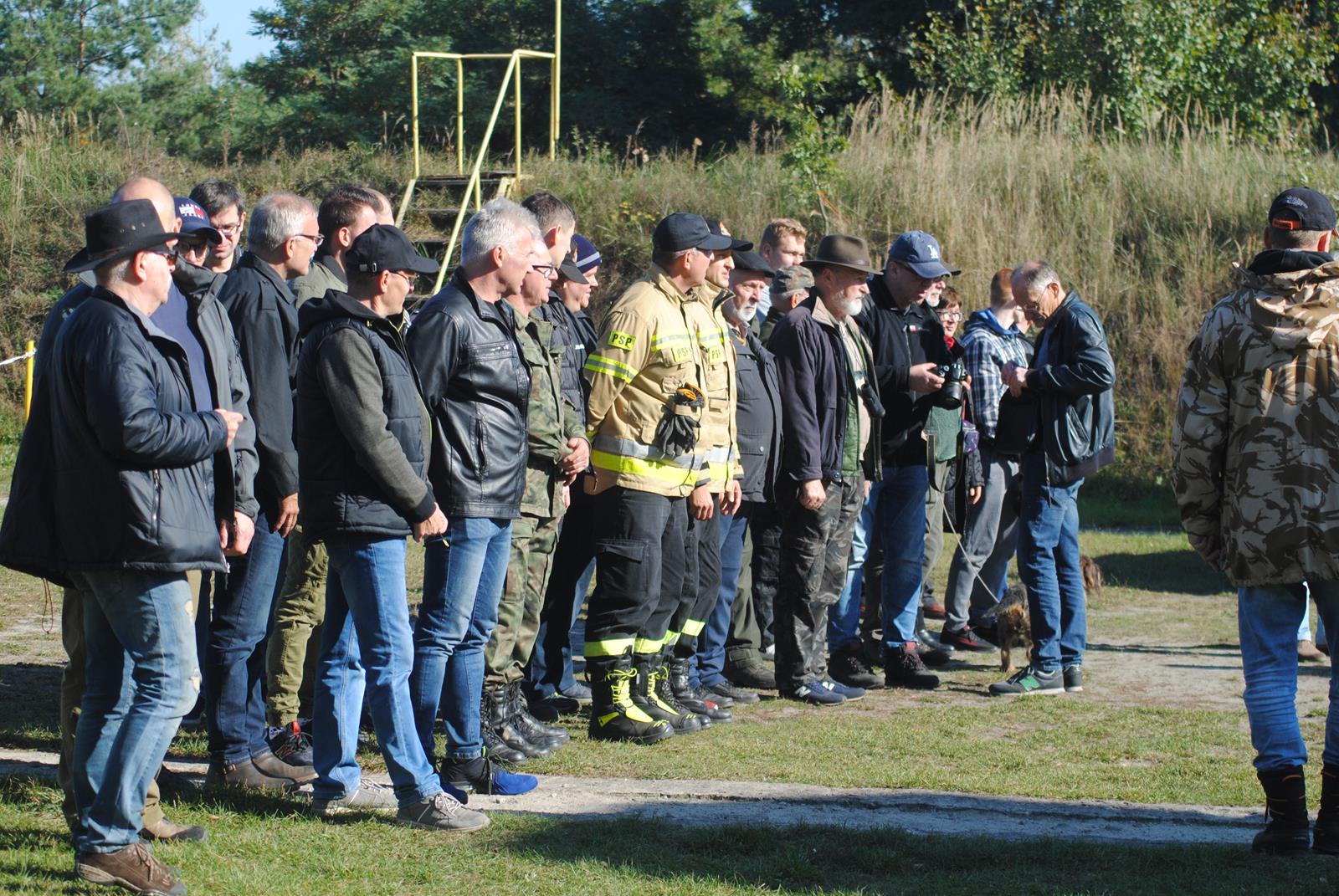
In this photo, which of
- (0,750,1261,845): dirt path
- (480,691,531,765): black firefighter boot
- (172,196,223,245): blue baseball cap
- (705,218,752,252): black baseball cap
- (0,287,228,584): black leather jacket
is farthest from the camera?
(705,218,752,252): black baseball cap

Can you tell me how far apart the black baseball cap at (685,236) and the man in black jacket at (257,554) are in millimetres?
1742

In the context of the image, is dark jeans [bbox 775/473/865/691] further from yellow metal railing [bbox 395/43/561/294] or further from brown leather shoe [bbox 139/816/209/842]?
yellow metal railing [bbox 395/43/561/294]

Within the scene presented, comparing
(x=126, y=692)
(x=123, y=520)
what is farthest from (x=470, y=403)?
(x=126, y=692)

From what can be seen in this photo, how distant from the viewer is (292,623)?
6.06 m

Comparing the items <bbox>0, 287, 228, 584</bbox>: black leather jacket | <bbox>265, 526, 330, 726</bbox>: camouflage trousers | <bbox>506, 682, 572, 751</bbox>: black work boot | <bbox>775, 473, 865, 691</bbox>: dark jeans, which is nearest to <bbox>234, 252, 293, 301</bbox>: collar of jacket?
<bbox>265, 526, 330, 726</bbox>: camouflage trousers

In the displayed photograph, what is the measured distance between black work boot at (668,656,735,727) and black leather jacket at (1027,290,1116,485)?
7.17 ft

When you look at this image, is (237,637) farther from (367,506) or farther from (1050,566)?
(1050,566)

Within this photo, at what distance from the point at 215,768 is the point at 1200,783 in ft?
12.9

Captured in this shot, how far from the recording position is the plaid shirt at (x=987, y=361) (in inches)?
358

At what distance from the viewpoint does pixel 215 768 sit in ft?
17.9

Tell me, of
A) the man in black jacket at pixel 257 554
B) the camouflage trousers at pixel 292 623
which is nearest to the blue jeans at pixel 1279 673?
the man in black jacket at pixel 257 554

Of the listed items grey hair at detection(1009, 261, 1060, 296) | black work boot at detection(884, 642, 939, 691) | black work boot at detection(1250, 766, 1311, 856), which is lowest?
black work boot at detection(884, 642, 939, 691)

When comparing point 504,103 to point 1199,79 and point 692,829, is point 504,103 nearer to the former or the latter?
point 1199,79

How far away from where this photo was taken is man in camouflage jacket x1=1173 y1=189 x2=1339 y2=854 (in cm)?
482
